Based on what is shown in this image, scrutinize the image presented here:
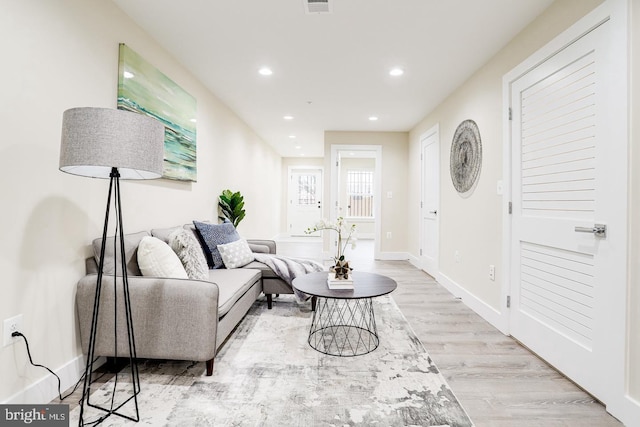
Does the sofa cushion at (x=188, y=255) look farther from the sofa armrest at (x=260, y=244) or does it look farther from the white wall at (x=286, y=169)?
the white wall at (x=286, y=169)

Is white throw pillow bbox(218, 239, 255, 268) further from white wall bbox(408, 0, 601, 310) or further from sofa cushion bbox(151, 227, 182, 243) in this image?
white wall bbox(408, 0, 601, 310)

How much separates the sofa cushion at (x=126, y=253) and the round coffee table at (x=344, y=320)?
107 centimetres

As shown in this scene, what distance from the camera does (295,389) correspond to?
1.75m

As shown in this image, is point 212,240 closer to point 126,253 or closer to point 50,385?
point 126,253

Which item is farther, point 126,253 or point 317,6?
point 317,6

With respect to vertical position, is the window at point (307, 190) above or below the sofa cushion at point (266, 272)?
above

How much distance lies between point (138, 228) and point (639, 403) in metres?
3.06

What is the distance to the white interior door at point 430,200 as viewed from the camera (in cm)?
440

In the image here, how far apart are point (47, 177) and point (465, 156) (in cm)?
348

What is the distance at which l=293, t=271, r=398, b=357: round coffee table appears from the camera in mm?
2133

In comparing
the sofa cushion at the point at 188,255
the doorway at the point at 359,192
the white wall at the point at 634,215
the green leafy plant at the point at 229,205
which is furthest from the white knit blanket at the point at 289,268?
the doorway at the point at 359,192

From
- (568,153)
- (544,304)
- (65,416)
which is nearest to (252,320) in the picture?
(65,416)

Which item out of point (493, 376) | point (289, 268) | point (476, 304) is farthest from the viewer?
point (476, 304)

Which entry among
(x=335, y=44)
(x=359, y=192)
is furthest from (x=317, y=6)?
(x=359, y=192)
